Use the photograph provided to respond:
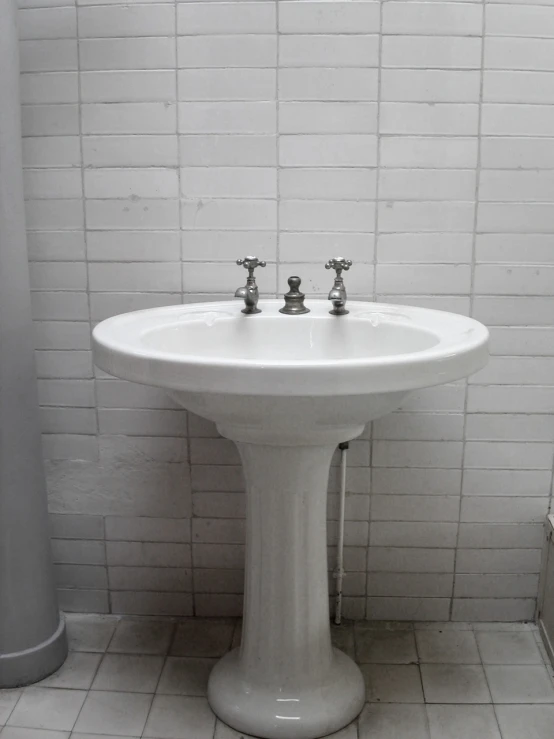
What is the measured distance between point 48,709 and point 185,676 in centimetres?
30

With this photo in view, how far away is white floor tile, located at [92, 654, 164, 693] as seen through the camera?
1.73 m

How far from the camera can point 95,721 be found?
162 cm

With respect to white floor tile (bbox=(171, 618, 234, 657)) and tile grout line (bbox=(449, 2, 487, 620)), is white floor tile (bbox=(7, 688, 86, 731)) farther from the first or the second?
tile grout line (bbox=(449, 2, 487, 620))

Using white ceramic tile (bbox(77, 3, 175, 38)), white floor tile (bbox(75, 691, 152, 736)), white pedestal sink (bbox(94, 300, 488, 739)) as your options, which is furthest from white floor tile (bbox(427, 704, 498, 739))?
white ceramic tile (bbox(77, 3, 175, 38))

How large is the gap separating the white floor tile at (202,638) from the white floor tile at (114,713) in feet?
0.60

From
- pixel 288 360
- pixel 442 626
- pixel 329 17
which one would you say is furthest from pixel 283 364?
pixel 442 626

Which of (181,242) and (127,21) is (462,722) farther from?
(127,21)

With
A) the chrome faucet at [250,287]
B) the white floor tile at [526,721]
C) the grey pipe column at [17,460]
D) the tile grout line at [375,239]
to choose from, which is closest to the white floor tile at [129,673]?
the grey pipe column at [17,460]

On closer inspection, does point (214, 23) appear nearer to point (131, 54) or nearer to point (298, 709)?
point (131, 54)

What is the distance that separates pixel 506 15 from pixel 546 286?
0.59 metres

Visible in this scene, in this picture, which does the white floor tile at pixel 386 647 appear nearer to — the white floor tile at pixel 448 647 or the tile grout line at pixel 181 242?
the white floor tile at pixel 448 647

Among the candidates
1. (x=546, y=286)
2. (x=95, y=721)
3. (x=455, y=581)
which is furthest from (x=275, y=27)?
(x=95, y=721)

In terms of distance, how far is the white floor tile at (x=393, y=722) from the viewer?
157 cm

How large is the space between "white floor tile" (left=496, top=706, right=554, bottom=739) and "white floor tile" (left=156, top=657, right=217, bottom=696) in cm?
63
